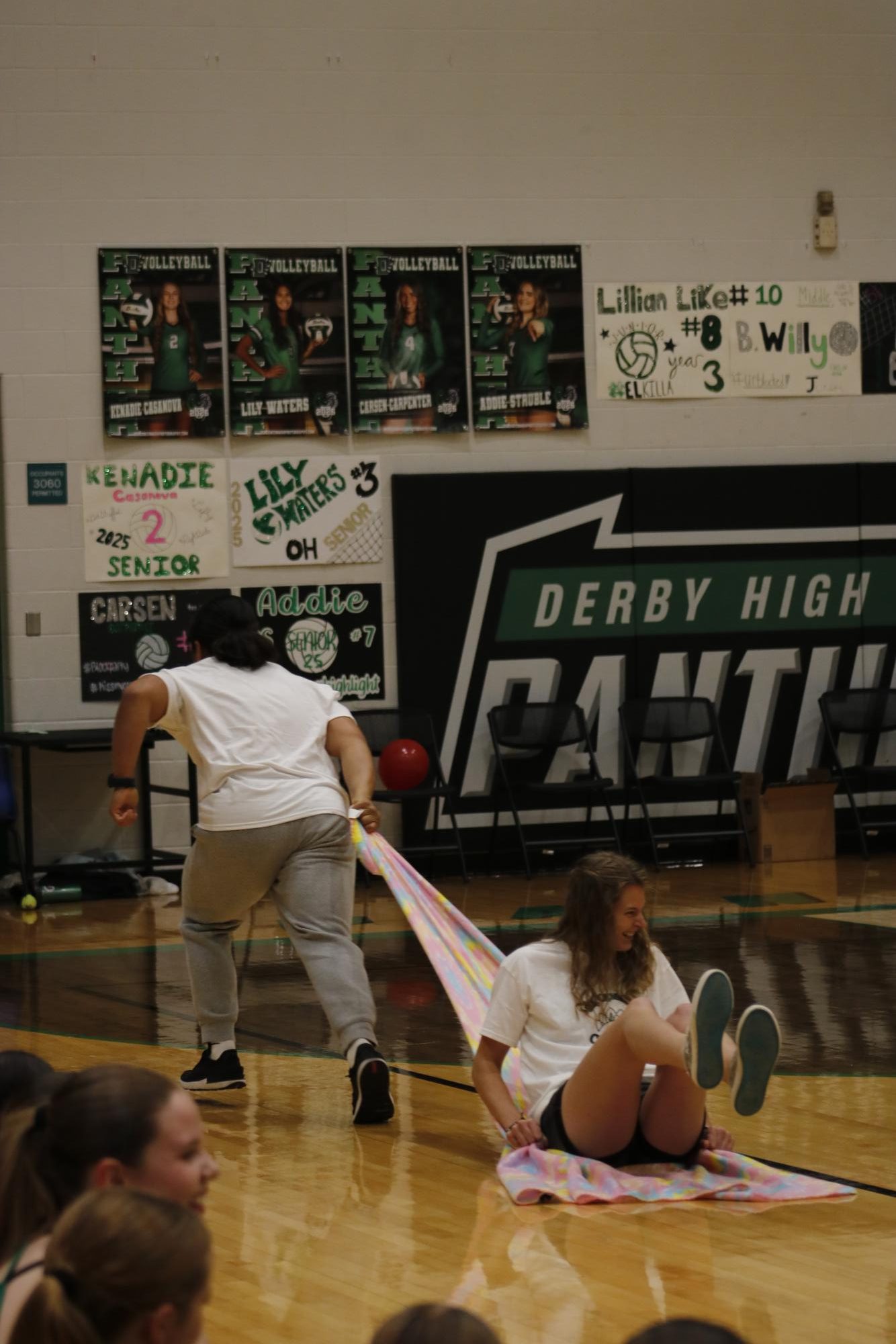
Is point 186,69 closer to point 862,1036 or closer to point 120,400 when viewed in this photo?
point 120,400

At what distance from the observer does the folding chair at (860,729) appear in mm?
11195

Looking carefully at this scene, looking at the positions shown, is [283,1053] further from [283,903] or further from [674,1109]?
[674,1109]

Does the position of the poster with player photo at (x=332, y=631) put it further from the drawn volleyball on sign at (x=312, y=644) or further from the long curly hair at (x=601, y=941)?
the long curly hair at (x=601, y=941)

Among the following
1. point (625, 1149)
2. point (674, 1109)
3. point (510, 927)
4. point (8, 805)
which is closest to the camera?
point (674, 1109)

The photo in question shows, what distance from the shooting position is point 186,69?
10.7 metres

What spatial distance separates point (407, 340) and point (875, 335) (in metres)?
3.06

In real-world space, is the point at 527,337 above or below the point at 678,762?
above

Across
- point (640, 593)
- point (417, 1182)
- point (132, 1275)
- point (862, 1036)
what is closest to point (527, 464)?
point (640, 593)

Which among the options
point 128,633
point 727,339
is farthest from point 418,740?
point 727,339

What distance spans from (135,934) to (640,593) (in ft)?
13.5

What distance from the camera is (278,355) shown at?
10836 mm

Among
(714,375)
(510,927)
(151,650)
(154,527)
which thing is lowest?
(510,927)

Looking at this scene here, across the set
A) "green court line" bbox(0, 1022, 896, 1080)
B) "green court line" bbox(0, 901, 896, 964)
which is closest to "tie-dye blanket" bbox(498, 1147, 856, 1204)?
"green court line" bbox(0, 1022, 896, 1080)

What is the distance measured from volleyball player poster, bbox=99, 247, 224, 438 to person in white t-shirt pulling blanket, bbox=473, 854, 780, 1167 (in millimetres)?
6979
